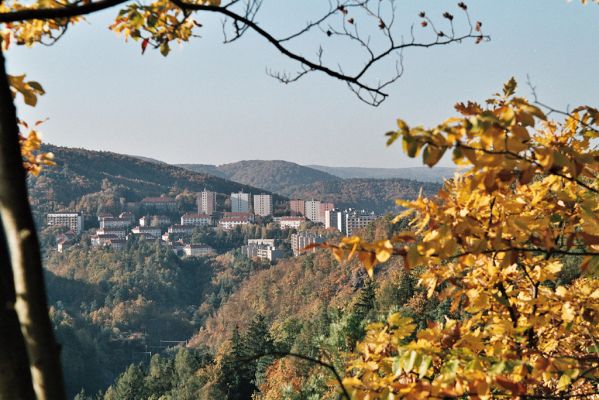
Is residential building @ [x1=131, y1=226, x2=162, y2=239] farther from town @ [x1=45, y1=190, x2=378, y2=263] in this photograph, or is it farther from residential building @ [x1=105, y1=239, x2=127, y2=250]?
residential building @ [x1=105, y1=239, x2=127, y2=250]

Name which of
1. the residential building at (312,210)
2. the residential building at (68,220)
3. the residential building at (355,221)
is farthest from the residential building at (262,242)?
the residential building at (68,220)

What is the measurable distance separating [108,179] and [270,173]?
66.4m

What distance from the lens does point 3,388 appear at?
0.96 m

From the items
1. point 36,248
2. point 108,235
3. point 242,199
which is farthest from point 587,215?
point 242,199

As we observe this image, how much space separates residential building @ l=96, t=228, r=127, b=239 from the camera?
10792 cm

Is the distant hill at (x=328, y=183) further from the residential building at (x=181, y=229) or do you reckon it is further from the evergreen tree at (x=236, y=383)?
the evergreen tree at (x=236, y=383)

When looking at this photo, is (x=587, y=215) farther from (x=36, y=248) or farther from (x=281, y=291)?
(x=281, y=291)

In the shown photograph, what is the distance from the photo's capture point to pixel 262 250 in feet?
331

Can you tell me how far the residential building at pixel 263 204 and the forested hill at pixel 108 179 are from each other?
17.9ft

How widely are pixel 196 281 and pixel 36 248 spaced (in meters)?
93.9

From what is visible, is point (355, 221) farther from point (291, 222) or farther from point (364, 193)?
point (364, 193)

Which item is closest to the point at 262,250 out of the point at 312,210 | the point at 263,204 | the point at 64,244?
the point at 312,210

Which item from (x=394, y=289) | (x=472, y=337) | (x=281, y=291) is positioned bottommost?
(x=281, y=291)

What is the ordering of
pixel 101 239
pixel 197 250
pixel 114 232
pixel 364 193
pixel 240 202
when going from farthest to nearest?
pixel 364 193 < pixel 240 202 < pixel 114 232 < pixel 197 250 < pixel 101 239
